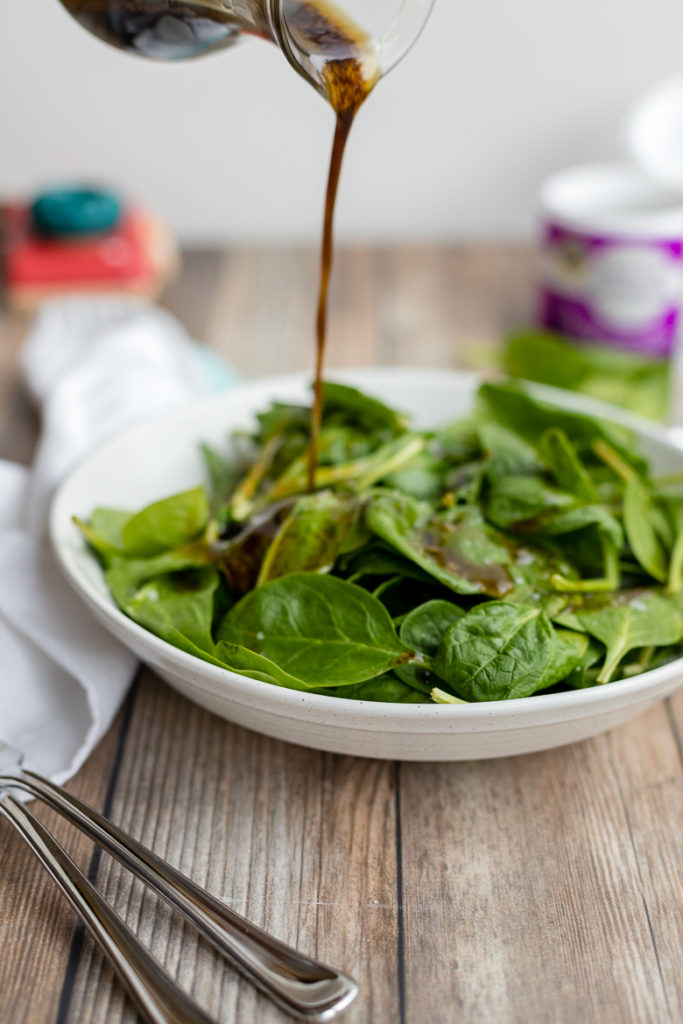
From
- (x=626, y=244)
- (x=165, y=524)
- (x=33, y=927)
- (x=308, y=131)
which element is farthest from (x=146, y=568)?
(x=308, y=131)

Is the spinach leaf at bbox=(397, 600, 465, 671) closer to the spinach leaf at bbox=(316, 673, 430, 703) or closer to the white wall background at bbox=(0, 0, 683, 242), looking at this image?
the spinach leaf at bbox=(316, 673, 430, 703)

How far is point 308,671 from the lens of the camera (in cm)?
67

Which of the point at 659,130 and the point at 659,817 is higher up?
the point at 659,130

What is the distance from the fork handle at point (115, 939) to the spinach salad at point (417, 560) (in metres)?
0.15

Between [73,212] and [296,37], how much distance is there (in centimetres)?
115

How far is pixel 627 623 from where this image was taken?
2.34 feet

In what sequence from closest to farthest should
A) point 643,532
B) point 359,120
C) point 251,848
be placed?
point 251,848, point 643,532, point 359,120

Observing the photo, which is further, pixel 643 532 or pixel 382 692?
pixel 643 532

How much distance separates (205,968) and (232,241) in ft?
5.37

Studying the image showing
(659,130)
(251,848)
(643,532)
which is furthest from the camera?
(659,130)

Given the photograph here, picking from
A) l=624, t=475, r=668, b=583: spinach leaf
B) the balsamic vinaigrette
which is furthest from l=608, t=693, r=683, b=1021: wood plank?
the balsamic vinaigrette

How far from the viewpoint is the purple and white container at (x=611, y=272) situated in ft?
4.43

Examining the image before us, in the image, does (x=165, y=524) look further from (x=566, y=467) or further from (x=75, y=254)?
(x=75, y=254)

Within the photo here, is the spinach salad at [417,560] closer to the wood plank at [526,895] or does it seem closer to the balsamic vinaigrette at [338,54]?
the wood plank at [526,895]
